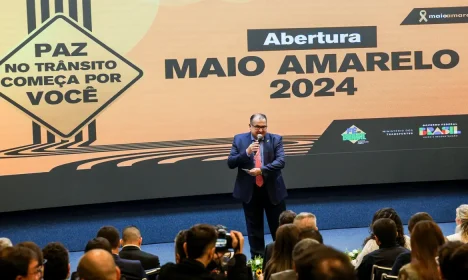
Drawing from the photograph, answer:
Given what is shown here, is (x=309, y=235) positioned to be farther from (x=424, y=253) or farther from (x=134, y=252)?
(x=134, y=252)

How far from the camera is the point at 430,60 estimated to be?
743 centimetres

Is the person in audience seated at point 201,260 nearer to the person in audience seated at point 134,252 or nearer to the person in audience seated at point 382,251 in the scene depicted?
the person in audience seated at point 382,251

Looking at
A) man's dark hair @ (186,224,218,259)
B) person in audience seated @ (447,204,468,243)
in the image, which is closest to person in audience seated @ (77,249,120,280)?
man's dark hair @ (186,224,218,259)

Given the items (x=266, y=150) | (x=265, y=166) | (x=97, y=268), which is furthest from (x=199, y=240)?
(x=266, y=150)

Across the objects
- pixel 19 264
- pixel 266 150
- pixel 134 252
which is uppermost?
pixel 266 150

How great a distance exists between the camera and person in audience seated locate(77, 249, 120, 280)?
2.44 meters

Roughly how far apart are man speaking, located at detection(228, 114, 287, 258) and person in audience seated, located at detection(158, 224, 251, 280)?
2270 millimetres

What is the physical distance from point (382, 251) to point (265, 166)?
2.01 meters

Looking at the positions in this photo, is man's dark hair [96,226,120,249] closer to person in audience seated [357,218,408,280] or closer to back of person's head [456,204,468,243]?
person in audience seated [357,218,408,280]

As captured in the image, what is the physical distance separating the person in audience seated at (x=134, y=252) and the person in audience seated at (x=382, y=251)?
125cm

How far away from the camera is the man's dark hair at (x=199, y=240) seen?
9.51 ft

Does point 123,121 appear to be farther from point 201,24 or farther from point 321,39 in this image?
point 321,39

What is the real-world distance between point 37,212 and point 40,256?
4.19 m

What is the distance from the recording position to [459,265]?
85.9 inches
